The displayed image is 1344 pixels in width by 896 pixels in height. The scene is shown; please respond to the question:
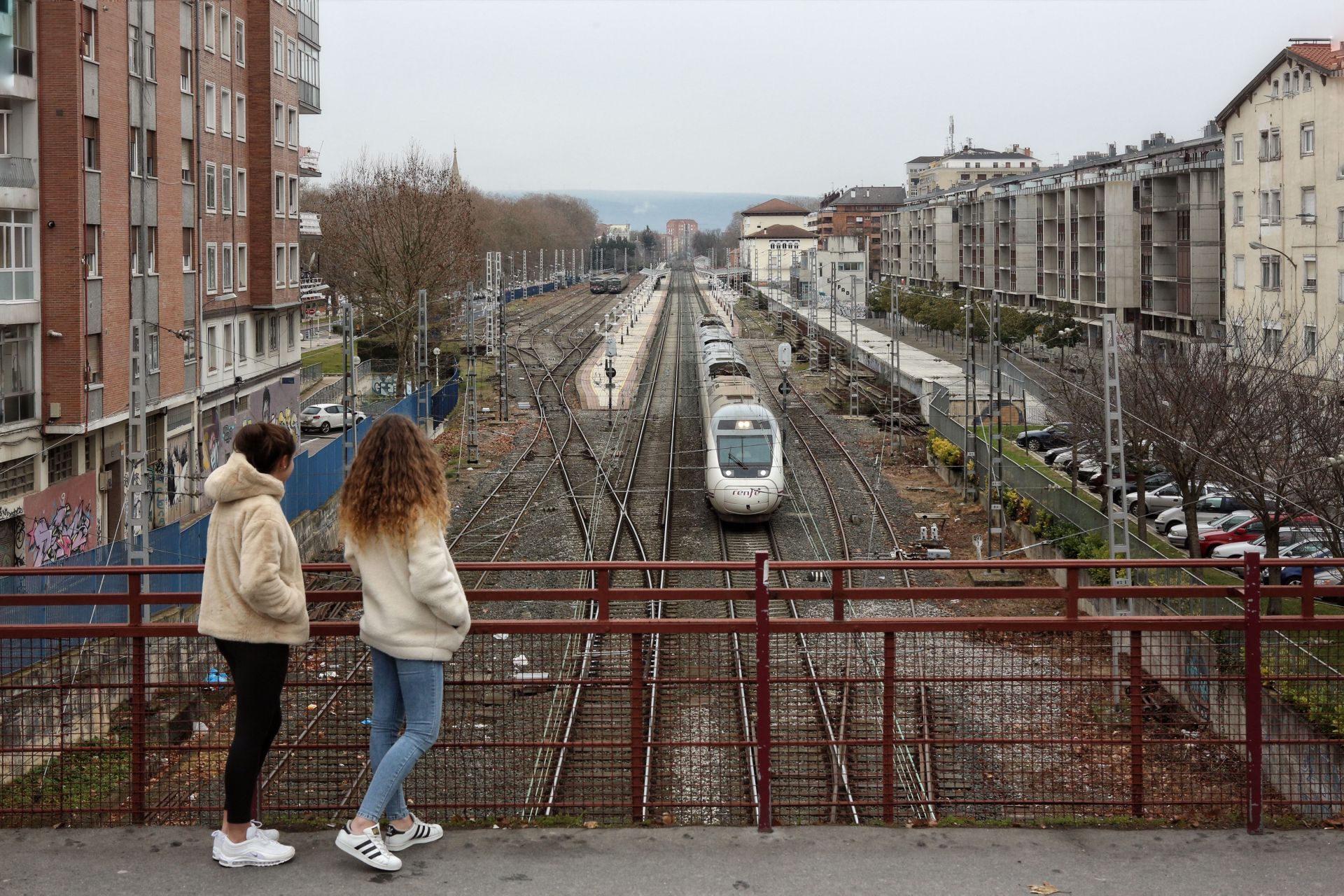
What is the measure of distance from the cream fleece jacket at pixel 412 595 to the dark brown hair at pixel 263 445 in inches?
16.6

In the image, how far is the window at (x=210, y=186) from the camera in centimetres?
3153

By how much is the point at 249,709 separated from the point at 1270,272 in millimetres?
38467

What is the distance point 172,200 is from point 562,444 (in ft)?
42.7

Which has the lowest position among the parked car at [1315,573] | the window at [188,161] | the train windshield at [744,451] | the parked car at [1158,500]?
the parked car at [1315,573]

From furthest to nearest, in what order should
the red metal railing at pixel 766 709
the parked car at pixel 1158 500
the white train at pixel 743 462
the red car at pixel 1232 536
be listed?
the parked car at pixel 1158 500, the red car at pixel 1232 536, the white train at pixel 743 462, the red metal railing at pixel 766 709

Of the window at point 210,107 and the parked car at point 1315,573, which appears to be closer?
the parked car at point 1315,573

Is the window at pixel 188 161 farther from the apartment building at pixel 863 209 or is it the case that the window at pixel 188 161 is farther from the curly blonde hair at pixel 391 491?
the apartment building at pixel 863 209

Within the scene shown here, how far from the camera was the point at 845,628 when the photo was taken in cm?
549

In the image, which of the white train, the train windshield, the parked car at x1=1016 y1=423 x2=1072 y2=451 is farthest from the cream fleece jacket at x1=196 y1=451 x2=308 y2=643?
the parked car at x1=1016 y1=423 x2=1072 y2=451

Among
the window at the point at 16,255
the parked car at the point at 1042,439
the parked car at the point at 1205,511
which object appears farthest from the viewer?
the parked car at the point at 1042,439

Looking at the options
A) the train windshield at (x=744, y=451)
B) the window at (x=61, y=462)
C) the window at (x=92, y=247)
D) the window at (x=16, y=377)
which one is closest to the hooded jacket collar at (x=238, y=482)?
the window at (x=16, y=377)

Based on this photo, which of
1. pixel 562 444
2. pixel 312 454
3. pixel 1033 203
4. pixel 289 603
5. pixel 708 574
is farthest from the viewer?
pixel 1033 203

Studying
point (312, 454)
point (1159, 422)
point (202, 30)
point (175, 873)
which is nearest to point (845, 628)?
point (175, 873)

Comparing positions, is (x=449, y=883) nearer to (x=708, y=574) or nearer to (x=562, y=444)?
(x=708, y=574)
